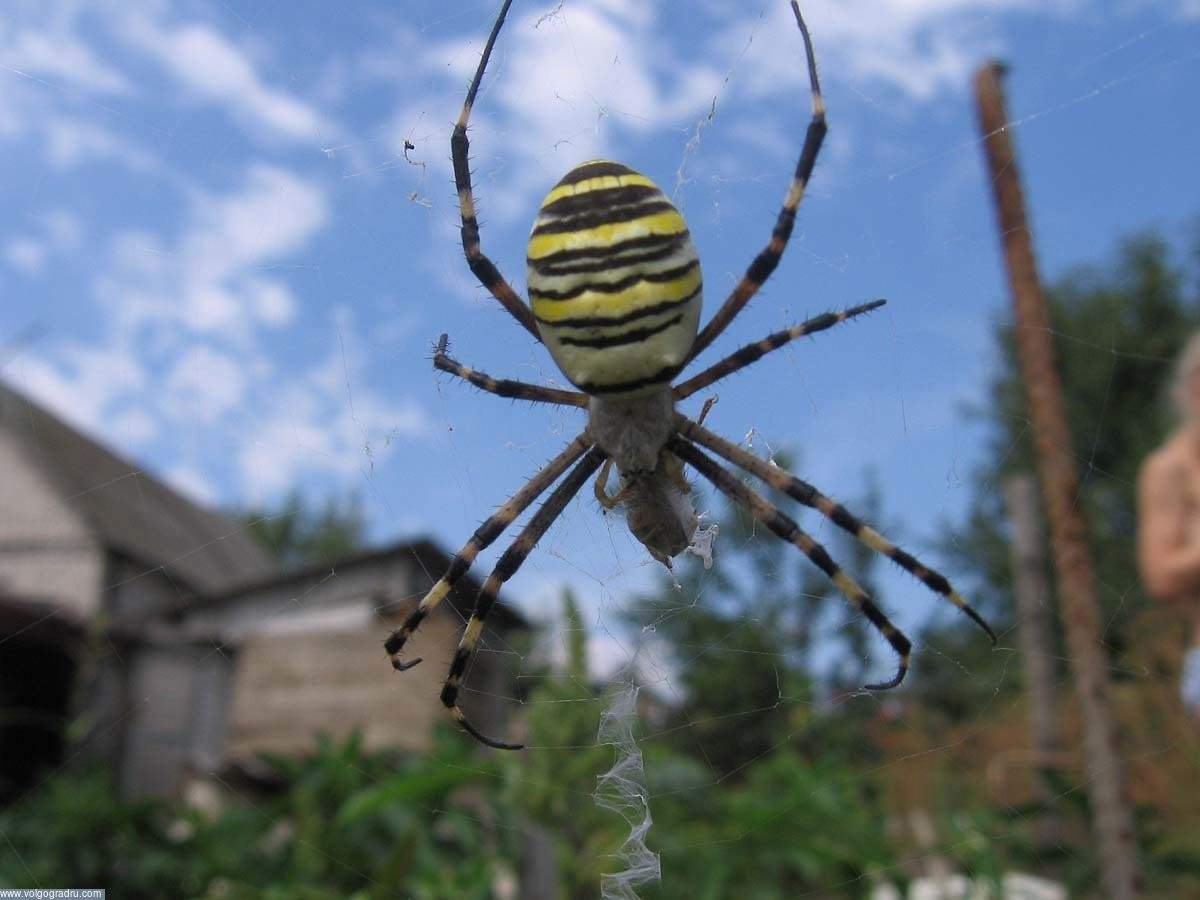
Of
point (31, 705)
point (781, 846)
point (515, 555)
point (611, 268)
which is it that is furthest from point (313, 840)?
point (31, 705)

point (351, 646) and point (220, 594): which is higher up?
point (220, 594)

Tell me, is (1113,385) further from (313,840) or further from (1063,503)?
(313,840)

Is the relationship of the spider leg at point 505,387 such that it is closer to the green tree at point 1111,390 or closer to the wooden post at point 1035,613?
the wooden post at point 1035,613

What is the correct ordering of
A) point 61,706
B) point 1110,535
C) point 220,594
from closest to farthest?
point 220,594 < point 61,706 < point 1110,535

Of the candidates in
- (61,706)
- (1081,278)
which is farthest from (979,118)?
(1081,278)

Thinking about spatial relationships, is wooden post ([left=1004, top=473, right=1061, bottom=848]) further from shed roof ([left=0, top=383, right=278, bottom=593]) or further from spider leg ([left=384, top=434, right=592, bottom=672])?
shed roof ([left=0, top=383, right=278, bottom=593])

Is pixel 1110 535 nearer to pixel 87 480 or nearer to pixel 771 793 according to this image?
pixel 771 793
